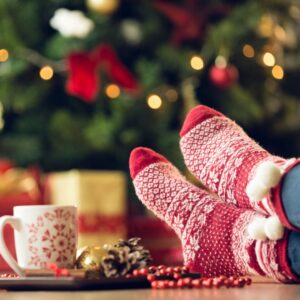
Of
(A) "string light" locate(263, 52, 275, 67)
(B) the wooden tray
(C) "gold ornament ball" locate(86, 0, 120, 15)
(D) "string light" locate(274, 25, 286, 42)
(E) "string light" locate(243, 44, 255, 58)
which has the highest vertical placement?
(C) "gold ornament ball" locate(86, 0, 120, 15)

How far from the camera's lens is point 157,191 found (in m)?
1.13

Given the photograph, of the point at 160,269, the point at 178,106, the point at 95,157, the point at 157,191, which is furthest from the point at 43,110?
the point at 160,269

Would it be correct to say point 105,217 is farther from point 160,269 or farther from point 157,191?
point 160,269

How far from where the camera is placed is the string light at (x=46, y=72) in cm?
257

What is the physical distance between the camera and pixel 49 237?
90cm

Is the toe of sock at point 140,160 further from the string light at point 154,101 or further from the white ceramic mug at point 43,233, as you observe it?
the string light at point 154,101

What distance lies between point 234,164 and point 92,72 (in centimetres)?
142

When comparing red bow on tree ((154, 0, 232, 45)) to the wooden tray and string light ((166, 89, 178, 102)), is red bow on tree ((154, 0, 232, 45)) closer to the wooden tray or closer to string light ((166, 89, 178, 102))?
string light ((166, 89, 178, 102))

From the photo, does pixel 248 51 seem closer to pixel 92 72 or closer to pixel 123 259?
pixel 92 72

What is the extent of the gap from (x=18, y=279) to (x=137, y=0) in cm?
189

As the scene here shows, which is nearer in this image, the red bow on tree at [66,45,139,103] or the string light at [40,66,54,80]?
the red bow on tree at [66,45,139,103]

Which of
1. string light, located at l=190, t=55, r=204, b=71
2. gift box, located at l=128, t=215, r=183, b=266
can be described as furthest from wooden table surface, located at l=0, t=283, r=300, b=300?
string light, located at l=190, t=55, r=204, b=71

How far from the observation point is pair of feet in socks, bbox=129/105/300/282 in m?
0.91

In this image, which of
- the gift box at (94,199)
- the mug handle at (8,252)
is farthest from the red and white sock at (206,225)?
the gift box at (94,199)
